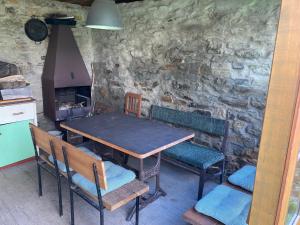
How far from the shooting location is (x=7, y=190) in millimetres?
2709

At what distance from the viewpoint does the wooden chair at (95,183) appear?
1.71 meters

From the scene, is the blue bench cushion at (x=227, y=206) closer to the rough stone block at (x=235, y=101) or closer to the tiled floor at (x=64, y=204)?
the tiled floor at (x=64, y=204)

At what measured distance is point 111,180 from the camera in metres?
2.00

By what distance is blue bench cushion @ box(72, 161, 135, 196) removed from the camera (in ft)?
6.27

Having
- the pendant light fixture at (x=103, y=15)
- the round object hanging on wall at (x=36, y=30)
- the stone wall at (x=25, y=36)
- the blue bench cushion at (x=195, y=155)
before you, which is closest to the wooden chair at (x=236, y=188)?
the blue bench cushion at (x=195, y=155)

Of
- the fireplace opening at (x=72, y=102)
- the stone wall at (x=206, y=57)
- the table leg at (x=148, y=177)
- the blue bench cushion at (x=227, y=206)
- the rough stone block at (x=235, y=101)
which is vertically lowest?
the table leg at (x=148, y=177)

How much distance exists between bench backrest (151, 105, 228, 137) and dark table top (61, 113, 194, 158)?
0.44 meters

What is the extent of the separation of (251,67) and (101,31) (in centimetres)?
270

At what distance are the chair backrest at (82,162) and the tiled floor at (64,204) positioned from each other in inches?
25.9

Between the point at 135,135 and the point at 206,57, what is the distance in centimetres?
137

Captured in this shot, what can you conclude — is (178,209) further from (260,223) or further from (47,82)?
(47,82)

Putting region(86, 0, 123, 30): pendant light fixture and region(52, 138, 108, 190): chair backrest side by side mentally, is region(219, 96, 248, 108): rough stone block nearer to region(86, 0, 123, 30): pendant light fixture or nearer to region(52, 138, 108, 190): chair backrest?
region(86, 0, 123, 30): pendant light fixture

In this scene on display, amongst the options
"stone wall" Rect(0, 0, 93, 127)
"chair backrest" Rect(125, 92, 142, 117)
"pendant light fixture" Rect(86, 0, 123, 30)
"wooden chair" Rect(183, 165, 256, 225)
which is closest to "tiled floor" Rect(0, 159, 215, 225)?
"wooden chair" Rect(183, 165, 256, 225)

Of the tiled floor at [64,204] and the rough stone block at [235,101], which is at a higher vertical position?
the rough stone block at [235,101]
